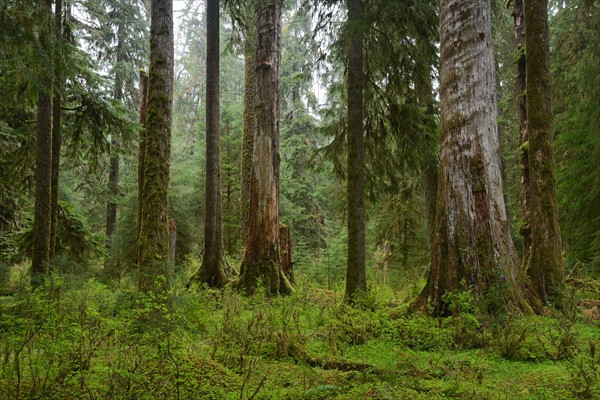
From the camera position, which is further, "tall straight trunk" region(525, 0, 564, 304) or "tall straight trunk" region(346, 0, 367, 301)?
"tall straight trunk" region(346, 0, 367, 301)

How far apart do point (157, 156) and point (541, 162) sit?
6.58 metres

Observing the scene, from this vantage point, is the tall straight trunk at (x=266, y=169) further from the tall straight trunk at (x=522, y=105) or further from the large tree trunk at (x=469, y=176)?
the tall straight trunk at (x=522, y=105)

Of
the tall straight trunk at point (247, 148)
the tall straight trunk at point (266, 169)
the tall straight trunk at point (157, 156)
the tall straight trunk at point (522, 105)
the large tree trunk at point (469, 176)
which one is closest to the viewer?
the large tree trunk at point (469, 176)

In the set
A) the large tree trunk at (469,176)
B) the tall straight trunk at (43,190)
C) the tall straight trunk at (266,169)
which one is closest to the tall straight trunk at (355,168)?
the large tree trunk at (469,176)

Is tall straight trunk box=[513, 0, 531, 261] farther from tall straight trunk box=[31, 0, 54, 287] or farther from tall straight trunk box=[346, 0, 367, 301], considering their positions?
tall straight trunk box=[31, 0, 54, 287]

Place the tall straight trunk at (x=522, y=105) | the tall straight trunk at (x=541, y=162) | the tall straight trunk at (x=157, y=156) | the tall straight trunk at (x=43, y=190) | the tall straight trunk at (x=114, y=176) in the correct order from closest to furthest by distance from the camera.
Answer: the tall straight trunk at (x=157, y=156)
the tall straight trunk at (x=541, y=162)
the tall straight trunk at (x=43, y=190)
the tall straight trunk at (x=522, y=105)
the tall straight trunk at (x=114, y=176)

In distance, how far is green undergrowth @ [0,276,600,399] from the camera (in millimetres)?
3357

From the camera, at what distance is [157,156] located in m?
6.45

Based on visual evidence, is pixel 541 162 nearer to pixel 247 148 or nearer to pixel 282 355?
pixel 282 355

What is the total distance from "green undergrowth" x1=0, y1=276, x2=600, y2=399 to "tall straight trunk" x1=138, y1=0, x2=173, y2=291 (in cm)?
73

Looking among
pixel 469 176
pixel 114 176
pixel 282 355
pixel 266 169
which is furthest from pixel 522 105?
pixel 114 176

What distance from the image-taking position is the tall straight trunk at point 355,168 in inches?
310

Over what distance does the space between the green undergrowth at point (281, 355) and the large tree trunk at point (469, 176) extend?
0.61 metres

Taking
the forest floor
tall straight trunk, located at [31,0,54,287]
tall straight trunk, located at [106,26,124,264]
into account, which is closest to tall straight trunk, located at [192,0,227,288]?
tall straight trunk, located at [31,0,54,287]
